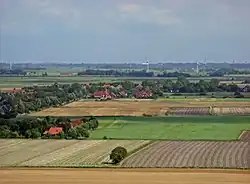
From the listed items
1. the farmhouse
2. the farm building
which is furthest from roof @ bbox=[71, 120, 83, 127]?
the farmhouse

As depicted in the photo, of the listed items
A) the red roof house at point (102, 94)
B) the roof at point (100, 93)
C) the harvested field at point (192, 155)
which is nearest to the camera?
the harvested field at point (192, 155)

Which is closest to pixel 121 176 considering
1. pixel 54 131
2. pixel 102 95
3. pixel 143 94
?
pixel 54 131

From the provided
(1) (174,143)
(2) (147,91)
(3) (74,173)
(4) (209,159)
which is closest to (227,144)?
(1) (174,143)

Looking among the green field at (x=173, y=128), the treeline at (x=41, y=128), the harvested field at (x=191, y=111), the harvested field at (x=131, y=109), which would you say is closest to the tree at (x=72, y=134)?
the treeline at (x=41, y=128)

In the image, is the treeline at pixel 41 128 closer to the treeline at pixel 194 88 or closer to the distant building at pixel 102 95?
the distant building at pixel 102 95

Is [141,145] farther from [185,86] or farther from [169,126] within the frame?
[185,86]

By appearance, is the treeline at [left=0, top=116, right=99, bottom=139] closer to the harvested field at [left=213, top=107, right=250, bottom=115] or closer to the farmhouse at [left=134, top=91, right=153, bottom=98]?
the harvested field at [left=213, top=107, right=250, bottom=115]

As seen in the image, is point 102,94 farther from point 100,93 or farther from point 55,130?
point 55,130
